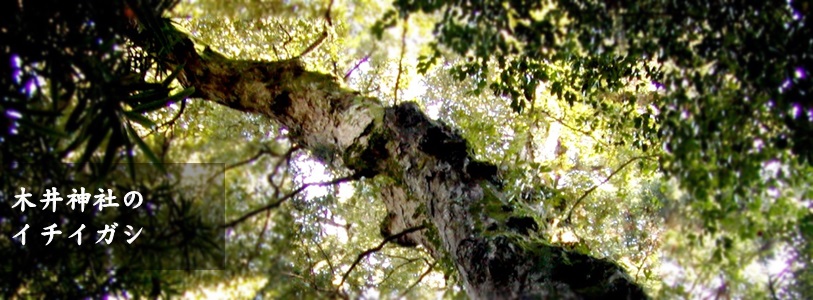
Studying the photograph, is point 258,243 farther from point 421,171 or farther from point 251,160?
point 421,171

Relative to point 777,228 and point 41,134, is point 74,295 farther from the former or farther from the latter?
point 777,228

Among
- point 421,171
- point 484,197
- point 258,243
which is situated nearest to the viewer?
point 258,243

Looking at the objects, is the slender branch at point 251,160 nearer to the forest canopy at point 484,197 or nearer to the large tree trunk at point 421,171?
the forest canopy at point 484,197

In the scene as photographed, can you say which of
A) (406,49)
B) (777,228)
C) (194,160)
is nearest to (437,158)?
(406,49)

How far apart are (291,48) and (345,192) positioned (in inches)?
59.4

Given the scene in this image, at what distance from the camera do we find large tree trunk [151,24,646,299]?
248 cm

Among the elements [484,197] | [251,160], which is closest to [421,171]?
[484,197]

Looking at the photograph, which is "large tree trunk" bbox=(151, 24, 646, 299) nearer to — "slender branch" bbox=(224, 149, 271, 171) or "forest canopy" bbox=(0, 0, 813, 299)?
"forest canopy" bbox=(0, 0, 813, 299)

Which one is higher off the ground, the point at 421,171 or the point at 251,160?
the point at 421,171

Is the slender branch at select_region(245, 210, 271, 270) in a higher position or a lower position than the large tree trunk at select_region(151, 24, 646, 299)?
lower

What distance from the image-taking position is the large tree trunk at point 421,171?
248cm

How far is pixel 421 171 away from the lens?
10.6ft

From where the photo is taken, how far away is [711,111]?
6.36 ft

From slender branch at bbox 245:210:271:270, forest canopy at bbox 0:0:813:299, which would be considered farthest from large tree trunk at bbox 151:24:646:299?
slender branch at bbox 245:210:271:270
